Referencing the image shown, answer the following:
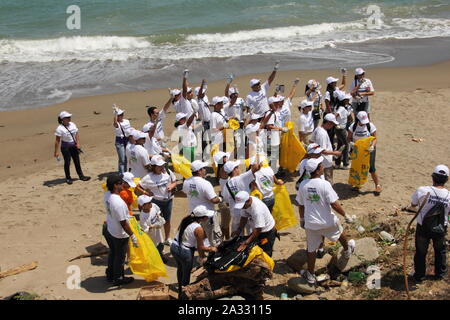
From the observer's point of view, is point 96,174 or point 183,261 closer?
point 183,261

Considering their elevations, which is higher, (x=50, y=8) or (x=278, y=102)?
(x=50, y=8)

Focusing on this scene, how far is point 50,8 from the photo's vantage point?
120 feet

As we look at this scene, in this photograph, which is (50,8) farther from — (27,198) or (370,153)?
(370,153)

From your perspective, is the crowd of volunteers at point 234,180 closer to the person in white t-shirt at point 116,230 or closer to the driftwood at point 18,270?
the person in white t-shirt at point 116,230

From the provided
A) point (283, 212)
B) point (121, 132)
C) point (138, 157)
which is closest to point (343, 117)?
point (283, 212)

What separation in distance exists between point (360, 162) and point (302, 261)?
3.32 meters

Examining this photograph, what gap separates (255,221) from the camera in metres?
8.16

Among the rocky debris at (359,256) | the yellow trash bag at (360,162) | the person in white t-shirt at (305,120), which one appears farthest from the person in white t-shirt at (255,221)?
the person in white t-shirt at (305,120)

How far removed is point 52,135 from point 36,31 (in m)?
17.8

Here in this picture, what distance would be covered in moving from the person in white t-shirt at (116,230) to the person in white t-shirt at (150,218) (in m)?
0.53

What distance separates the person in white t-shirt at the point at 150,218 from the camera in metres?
9.12

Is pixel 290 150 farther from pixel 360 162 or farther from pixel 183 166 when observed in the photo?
pixel 183 166

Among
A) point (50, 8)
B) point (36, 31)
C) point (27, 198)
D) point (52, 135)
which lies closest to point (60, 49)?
point (36, 31)

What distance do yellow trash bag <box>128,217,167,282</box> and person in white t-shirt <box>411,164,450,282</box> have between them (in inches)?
141
